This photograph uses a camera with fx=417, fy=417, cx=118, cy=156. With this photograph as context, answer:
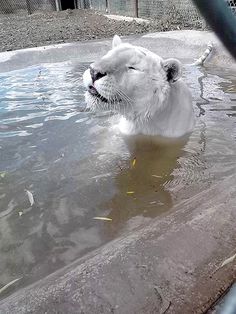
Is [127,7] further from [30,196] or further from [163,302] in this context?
[163,302]

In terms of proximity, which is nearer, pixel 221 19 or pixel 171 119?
pixel 221 19

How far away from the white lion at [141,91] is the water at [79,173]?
135mm

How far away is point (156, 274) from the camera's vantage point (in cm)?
116

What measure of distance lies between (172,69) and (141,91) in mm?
247

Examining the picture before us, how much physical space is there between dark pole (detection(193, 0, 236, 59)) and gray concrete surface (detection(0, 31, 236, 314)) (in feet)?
2.55

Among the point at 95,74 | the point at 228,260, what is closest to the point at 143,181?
the point at 95,74

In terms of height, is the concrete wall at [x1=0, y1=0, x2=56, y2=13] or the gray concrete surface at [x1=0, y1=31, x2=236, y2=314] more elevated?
the gray concrete surface at [x1=0, y1=31, x2=236, y2=314]

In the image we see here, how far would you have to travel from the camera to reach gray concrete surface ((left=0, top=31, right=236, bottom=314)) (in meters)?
1.06

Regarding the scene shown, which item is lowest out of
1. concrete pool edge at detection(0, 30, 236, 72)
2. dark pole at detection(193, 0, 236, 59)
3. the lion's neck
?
concrete pool edge at detection(0, 30, 236, 72)

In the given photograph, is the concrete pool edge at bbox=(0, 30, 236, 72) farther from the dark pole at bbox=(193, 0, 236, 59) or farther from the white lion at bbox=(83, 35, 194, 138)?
the dark pole at bbox=(193, 0, 236, 59)

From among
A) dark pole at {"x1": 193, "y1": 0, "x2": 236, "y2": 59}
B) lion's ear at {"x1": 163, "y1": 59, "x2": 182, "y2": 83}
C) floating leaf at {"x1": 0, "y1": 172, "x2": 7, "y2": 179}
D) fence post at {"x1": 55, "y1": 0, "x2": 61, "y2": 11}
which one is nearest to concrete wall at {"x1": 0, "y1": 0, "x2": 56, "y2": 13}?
fence post at {"x1": 55, "y1": 0, "x2": 61, "y2": 11}

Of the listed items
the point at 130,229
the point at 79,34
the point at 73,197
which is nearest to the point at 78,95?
the point at 73,197

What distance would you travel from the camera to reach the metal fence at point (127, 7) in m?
7.21

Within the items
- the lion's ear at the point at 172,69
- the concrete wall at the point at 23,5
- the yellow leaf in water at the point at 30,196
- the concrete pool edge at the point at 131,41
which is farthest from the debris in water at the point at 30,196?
the concrete wall at the point at 23,5
